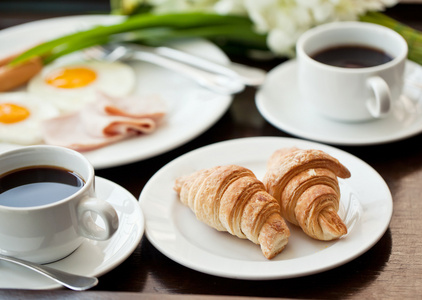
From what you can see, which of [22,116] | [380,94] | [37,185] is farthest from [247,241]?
[22,116]

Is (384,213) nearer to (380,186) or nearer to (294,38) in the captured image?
(380,186)

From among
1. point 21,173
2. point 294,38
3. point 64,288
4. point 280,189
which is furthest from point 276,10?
point 64,288

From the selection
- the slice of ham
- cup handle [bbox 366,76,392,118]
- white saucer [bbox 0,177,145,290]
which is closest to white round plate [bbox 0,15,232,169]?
the slice of ham

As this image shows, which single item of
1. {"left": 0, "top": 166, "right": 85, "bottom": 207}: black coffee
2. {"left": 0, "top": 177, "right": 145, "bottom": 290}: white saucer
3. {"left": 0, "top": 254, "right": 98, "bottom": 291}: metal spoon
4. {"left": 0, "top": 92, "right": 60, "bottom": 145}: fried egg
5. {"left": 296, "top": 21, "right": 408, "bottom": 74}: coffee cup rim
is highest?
{"left": 0, "top": 166, "right": 85, "bottom": 207}: black coffee

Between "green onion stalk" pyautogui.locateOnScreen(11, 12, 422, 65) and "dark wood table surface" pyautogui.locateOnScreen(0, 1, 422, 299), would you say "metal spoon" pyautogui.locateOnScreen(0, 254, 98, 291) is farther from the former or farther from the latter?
"green onion stalk" pyautogui.locateOnScreen(11, 12, 422, 65)

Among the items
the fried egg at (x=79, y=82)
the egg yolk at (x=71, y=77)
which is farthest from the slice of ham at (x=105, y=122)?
the egg yolk at (x=71, y=77)

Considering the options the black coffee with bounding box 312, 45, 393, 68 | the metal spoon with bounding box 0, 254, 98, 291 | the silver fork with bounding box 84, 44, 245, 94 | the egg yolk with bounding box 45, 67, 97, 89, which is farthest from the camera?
the egg yolk with bounding box 45, 67, 97, 89

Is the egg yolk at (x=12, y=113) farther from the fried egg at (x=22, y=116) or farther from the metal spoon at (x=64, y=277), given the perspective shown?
the metal spoon at (x=64, y=277)

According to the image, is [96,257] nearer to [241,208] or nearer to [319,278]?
[241,208]

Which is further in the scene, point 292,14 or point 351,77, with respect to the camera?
point 292,14
